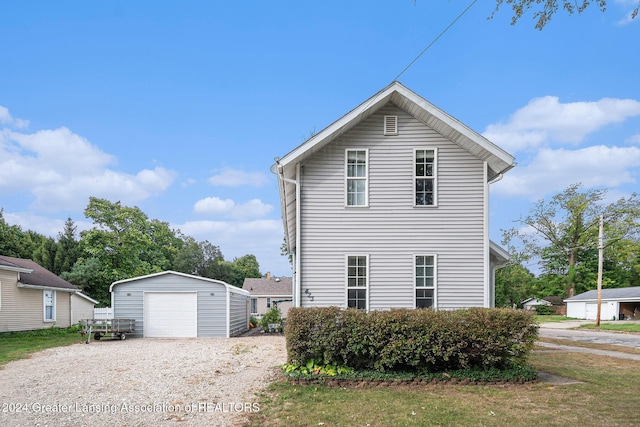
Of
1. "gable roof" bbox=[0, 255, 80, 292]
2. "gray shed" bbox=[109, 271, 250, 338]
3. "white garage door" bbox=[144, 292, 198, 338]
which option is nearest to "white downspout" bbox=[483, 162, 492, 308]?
"gray shed" bbox=[109, 271, 250, 338]

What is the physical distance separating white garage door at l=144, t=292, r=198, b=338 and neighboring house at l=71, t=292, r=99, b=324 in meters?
10.4

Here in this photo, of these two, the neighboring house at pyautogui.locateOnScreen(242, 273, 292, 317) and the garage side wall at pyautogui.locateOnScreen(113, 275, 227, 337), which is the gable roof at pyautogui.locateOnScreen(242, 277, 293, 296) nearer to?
the neighboring house at pyautogui.locateOnScreen(242, 273, 292, 317)

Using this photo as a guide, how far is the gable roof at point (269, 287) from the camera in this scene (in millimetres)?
45597

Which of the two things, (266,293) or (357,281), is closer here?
(357,281)

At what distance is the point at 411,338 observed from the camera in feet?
28.7

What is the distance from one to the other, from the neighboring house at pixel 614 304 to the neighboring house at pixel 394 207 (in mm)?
35086

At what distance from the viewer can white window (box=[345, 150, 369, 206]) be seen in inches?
463

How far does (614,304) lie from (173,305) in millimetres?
39923

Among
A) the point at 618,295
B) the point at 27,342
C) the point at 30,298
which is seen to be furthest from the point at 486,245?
the point at 618,295

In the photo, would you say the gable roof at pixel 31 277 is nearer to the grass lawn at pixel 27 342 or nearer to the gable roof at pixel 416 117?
the grass lawn at pixel 27 342

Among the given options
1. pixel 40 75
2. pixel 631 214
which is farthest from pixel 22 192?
pixel 631 214

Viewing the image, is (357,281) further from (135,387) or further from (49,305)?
(49,305)

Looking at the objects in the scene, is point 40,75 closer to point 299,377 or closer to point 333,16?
point 333,16

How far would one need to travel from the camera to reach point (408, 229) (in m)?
11.6
